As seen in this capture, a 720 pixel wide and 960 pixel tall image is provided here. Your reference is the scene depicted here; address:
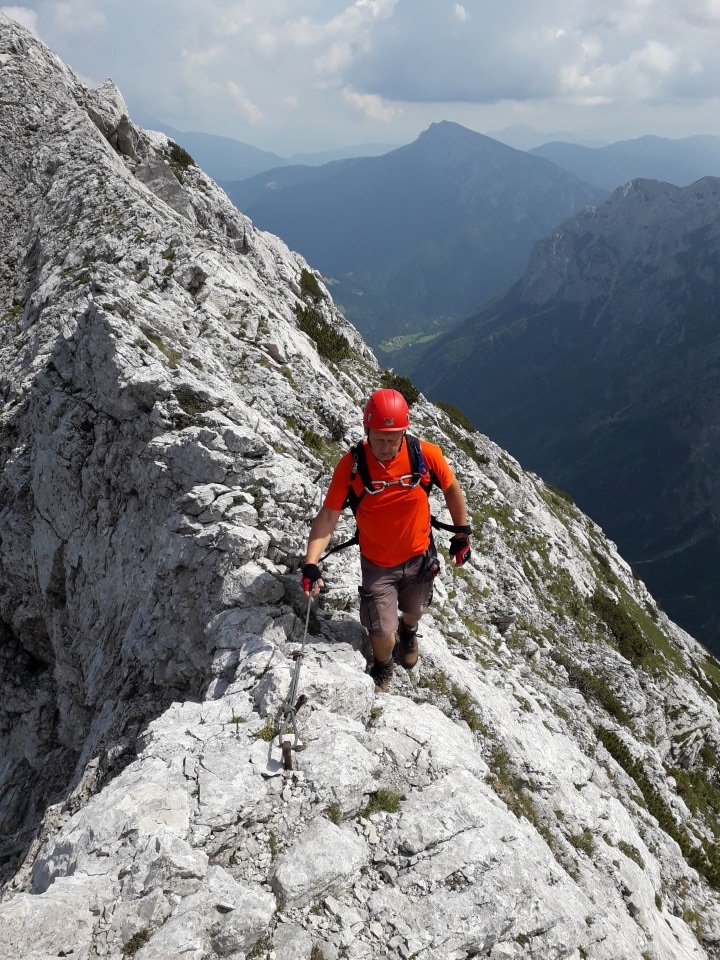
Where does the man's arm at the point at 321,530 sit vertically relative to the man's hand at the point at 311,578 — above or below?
above

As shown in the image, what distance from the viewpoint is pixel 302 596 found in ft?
33.8

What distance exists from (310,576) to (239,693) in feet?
6.84

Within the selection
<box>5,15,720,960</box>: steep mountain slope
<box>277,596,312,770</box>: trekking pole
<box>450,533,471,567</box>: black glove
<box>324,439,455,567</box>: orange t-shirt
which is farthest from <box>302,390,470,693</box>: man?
<box>277,596,312,770</box>: trekking pole

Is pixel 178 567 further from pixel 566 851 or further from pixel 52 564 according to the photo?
pixel 566 851

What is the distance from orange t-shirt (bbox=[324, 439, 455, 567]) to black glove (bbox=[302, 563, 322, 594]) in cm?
97

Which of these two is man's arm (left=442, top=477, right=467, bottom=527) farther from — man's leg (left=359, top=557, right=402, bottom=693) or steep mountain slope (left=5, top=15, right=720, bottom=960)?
steep mountain slope (left=5, top=15, right=720, bottom=960)

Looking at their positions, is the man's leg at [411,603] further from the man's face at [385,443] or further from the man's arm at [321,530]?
the man's face at [385,443]

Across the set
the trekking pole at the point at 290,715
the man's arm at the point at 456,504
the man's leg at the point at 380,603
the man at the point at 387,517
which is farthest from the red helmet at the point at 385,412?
the trekking pole at the point at 290,715

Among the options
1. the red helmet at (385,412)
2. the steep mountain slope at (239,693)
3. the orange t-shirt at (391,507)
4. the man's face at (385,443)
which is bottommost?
the steep mountain slope at (239,693)

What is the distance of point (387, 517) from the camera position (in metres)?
8.60

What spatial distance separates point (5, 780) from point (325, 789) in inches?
510

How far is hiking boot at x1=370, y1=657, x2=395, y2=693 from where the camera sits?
934cm

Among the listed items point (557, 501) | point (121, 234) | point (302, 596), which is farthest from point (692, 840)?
point (557, 501)

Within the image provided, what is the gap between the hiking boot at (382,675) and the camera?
9.34 meters
